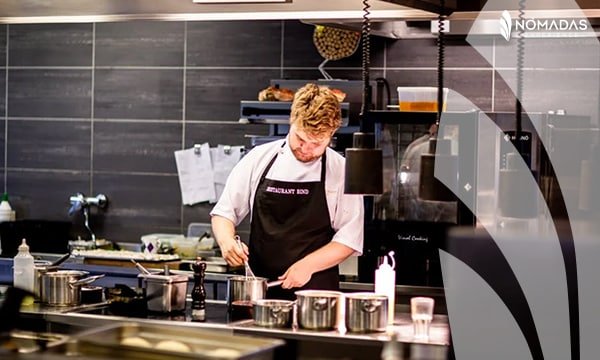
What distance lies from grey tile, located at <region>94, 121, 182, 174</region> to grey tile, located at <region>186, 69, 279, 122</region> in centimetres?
22

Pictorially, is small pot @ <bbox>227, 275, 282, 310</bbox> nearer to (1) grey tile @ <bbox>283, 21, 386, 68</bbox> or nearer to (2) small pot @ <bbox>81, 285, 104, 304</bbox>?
(2) small pot @ <bbox>81, 285, 104, 304</bbox>

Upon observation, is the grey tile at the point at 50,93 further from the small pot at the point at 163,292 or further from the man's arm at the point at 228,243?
the small pot at the point at 163,292

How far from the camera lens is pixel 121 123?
8.05 meters

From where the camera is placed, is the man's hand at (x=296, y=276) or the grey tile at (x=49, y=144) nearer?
the man's hand at (x=296, y=276)

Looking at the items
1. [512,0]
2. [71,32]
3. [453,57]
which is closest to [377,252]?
[453,57]

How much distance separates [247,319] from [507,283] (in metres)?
1.09

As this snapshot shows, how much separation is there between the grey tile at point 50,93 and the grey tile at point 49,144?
0.09 meters

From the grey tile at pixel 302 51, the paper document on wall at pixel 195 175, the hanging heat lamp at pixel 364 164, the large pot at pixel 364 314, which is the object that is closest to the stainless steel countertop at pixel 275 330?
the large pot at pixel 364 314

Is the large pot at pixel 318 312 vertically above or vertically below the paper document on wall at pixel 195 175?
below

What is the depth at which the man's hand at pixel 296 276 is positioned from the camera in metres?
5.11

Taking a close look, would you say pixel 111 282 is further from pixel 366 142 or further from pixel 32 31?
pixel 366 142

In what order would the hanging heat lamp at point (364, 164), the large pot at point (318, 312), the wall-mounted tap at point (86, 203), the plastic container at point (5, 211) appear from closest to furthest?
the hanging heat lamp at point (364, 164) < the large pot at point (318, 312) < the wall-mounted tap at point (86, 203) < the plastic container at point (5, 211)

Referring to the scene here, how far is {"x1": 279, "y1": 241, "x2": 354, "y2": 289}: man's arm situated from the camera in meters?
5.12

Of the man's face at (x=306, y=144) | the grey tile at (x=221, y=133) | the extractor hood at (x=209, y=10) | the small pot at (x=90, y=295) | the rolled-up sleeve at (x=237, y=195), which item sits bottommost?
the small pot at (x=90, y=295)
